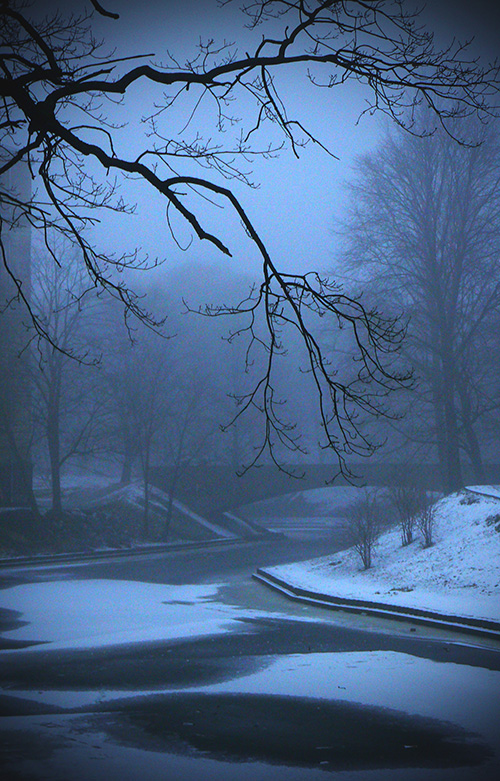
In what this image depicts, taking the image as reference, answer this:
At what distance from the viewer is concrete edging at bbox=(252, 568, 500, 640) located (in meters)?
12.9

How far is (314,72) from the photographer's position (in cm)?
783

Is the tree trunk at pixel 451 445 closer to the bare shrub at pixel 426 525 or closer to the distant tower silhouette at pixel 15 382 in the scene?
the bare shrub at pixel 426 525

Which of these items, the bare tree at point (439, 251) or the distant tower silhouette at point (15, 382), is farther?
the distant tower silhouette at point (15, 382)

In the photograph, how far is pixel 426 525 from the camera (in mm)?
20312

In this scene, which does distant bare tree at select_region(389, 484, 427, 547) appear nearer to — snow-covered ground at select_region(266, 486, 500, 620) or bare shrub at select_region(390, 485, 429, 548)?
bare shrub at select_region(390, 485, 429, 548)

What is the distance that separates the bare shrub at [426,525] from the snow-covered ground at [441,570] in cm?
22

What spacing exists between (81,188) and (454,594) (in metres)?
11.6

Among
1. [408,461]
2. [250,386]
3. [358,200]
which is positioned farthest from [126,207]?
[250,386]

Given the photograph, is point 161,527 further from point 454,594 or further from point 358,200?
point 454,594

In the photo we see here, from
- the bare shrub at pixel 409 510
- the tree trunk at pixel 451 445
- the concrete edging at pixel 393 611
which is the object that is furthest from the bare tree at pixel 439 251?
the concrete edging at pixel 393 611

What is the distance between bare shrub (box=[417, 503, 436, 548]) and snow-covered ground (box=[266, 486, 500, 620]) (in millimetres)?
217

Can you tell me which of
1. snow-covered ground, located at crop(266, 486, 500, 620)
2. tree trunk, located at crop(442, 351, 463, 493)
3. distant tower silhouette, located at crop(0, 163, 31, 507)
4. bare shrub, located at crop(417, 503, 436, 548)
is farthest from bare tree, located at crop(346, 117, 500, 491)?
distant tower silhouette, located at crop(0, 163, 31, 507)

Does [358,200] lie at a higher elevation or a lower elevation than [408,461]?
higher

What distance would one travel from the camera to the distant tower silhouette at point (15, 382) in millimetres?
34406
